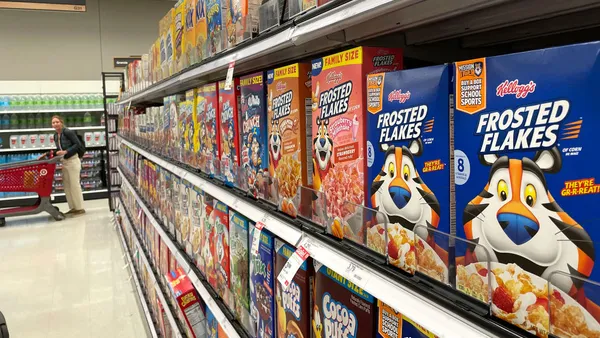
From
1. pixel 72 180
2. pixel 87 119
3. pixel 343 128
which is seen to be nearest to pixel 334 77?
pixel 343 128

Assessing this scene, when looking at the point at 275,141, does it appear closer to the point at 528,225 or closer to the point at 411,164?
the point at 411,164

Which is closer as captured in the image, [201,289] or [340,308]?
[340,308]

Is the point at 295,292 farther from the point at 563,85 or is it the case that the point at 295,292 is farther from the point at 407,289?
the point at 563,85

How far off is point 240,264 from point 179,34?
4.51ft

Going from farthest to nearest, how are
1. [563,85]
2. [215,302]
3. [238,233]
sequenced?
[215,302]
[238,233]
[563,85]

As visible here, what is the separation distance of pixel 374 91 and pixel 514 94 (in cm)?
29

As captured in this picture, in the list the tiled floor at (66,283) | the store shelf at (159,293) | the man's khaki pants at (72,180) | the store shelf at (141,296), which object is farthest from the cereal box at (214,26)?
the man's khaki pants at (72,180)

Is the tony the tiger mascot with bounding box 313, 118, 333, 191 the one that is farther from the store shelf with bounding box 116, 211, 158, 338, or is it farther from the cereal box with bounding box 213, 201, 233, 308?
the store shelf with bounding box 116, 211, 158, 338

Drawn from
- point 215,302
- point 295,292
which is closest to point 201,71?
point 215,302

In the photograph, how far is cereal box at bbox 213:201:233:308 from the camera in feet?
5.97

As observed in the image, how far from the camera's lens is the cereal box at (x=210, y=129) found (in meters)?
1.89

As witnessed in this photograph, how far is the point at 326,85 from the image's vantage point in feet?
3.39

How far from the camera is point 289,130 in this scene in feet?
4.07

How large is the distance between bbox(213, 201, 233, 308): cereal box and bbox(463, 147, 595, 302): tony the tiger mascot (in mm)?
1266
